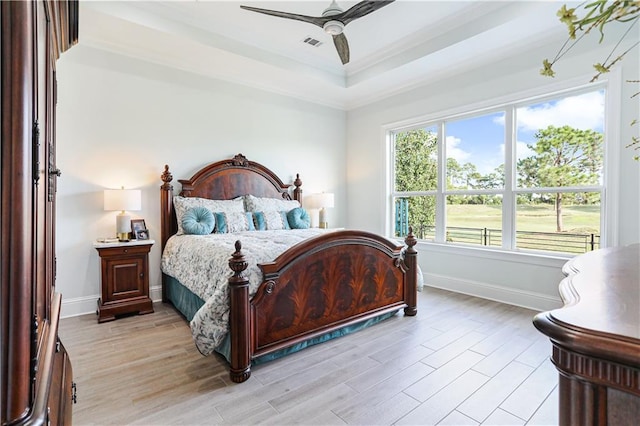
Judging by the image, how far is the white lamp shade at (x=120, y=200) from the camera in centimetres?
337

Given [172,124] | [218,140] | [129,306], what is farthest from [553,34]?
[129,306]

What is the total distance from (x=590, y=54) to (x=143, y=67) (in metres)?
4.70

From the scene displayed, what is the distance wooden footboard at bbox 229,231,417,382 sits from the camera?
7.07ft

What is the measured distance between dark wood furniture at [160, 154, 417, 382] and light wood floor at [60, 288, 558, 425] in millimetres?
167

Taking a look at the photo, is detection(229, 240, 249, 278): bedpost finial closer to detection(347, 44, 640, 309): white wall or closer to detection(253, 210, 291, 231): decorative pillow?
detection(253, 210, 291, 231): decorative pillow

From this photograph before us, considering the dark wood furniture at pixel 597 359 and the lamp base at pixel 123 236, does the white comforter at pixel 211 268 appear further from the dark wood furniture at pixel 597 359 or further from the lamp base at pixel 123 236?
the dark wood furniture at pixel 597 359

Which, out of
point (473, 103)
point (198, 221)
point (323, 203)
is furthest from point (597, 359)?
point (323, 203)

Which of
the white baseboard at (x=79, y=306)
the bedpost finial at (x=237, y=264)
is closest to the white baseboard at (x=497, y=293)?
the bedpost finial at (x=237, y=264)

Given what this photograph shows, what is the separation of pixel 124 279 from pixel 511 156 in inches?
175

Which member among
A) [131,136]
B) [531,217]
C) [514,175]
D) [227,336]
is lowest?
[227,336]

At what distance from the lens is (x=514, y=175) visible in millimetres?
3879

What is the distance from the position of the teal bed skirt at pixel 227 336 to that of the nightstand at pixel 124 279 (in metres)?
0.29

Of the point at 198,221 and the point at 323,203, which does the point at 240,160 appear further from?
the point at 323,203

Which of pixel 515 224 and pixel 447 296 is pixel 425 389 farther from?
pixel 515 224
